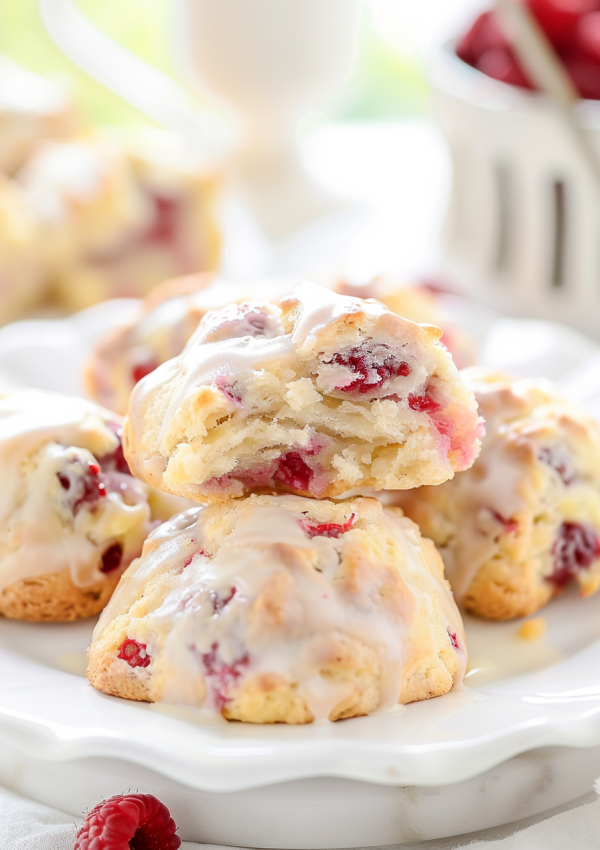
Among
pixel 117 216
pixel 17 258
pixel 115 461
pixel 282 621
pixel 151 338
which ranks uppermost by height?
pixel 282 621

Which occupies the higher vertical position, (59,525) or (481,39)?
(481,39)

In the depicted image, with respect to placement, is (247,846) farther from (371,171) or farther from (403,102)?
(403,102)

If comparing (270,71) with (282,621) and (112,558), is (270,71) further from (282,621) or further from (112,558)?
(282,621)

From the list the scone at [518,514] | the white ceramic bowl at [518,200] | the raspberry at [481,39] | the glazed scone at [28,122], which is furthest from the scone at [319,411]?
the glazed scone at [28,122]

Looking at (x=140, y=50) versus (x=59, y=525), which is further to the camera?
(x=140, y=50)

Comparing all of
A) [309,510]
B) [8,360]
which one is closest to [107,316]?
[8,360]

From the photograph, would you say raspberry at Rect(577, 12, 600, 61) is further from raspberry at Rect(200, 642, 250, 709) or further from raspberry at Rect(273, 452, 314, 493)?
raspberry at Rect(200, 642, 250, 709)

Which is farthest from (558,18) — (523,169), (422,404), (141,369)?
(422,404)

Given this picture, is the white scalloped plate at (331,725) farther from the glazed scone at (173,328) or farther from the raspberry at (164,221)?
the raspberry at (164,221)
